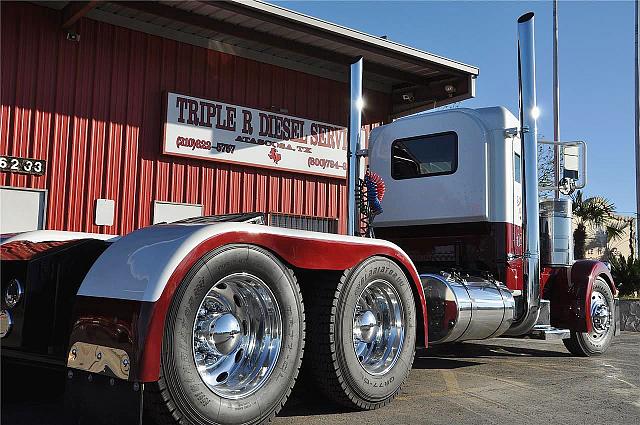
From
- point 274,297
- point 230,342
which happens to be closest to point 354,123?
point 274,297

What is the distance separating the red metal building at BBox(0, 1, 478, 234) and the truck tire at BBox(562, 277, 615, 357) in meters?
5.81

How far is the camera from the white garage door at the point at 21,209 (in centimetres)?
855

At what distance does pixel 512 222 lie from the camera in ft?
20.8

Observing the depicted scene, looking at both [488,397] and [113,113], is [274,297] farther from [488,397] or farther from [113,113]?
[113,113]

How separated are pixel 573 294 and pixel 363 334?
11.8ft

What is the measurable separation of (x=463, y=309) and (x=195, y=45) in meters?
7.04

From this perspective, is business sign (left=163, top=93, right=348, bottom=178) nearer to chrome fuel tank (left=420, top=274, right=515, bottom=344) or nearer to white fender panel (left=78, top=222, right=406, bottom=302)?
chrome fuel tank (left=420, top=274, right=515, bottom=344)

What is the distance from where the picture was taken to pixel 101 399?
290 centimetres

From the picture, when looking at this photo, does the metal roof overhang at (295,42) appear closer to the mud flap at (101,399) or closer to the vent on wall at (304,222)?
the vent on wall at (304,222)

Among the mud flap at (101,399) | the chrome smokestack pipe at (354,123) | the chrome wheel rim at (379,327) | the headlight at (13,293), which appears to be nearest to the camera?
the mud flap at (101,399)

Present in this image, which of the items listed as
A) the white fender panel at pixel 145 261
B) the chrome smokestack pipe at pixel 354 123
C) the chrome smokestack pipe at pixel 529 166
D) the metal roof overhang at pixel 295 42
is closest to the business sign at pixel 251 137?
the metal roof overhang at pixel 295 42

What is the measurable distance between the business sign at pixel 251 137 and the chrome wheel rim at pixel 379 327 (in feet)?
21.1

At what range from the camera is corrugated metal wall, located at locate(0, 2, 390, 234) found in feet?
28.7

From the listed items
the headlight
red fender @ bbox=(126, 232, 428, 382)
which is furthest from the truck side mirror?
the headlight
